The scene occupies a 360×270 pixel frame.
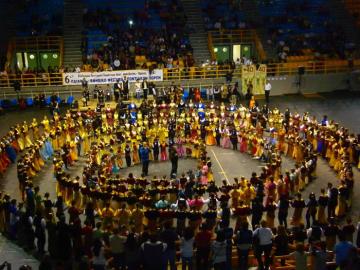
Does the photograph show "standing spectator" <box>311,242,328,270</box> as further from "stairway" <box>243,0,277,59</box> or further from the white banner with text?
"stairway" <box>243,0,277,59</box>

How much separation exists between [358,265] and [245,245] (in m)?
2.69

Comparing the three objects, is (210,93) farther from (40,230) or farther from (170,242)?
(170,242)

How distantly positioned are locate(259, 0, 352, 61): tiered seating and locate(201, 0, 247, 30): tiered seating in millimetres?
1950

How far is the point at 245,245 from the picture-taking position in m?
13.8

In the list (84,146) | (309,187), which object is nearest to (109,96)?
(84,146)

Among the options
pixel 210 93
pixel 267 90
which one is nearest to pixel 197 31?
pixel 210 93

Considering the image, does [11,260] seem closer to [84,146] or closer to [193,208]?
[193,208]

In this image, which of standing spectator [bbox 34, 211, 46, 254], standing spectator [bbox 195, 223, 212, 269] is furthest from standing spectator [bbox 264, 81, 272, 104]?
standing spectator [bbox 195, 223, 212, 269]

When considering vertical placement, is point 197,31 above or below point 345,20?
below

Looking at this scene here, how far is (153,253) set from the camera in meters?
12.8

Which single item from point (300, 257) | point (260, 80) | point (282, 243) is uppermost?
point (260, 80)

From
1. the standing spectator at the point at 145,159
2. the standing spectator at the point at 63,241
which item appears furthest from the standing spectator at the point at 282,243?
the standing spectator at the point at 145,159

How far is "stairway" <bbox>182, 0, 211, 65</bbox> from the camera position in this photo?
39.5 meters

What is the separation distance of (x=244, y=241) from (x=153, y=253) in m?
2.40
